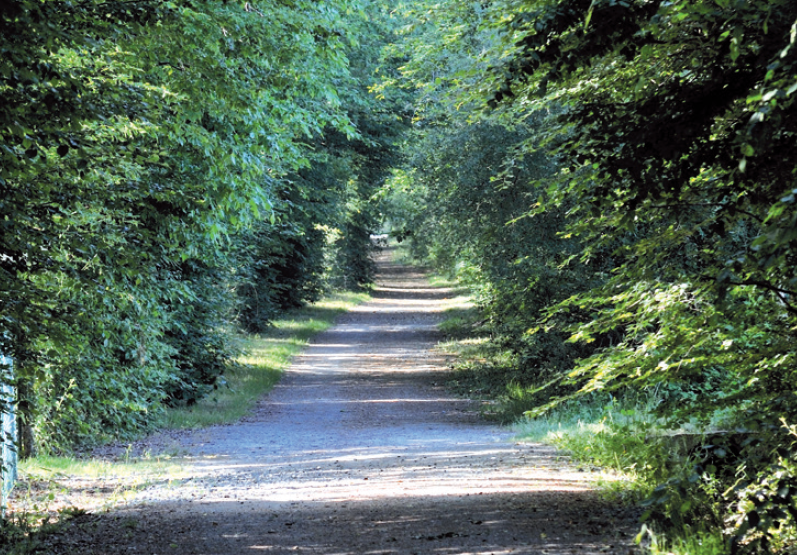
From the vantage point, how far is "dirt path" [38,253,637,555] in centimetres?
632

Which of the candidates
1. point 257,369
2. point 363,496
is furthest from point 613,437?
point 257,369

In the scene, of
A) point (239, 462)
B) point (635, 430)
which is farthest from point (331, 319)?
point (635, 430)

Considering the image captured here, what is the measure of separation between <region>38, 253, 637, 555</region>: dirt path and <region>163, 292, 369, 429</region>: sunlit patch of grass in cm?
59

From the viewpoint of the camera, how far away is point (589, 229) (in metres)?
5.83

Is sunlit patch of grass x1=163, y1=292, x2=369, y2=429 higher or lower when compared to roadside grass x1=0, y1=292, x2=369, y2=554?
lower

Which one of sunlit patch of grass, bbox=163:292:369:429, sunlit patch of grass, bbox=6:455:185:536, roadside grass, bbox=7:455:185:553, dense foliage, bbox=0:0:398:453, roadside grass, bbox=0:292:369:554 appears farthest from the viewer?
sunlit patch of grass, bbox=163:292:369:429

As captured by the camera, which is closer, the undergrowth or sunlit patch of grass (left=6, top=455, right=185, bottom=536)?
the undergrowth

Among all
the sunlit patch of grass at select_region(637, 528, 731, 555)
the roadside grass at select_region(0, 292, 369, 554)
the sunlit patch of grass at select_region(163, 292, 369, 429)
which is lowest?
the sunlit patch of grass at select_region(163, 292, 369, 429)

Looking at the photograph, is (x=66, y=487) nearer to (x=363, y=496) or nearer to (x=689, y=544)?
(x=363, y=496)

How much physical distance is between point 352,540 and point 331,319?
28.3 meters

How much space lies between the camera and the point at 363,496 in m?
8.33

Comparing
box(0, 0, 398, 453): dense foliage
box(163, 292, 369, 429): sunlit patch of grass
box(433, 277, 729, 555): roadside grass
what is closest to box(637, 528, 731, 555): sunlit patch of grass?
box(433, 277, 729, 555): roadside grass

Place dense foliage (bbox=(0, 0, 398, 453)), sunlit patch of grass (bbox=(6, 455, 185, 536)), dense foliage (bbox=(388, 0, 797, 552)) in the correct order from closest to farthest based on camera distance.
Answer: dense foliage (bbox=(388, 0, 797, 552)) → dense foliage (bbox=(0, 0, 398, 453)) → sunlit patch of grass (bbox=(6, 455, 185, 536))

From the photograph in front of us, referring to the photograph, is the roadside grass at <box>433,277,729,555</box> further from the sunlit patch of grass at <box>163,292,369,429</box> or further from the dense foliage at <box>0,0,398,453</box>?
the sunlit patch of grass at <box>163,292,369,429</box>
